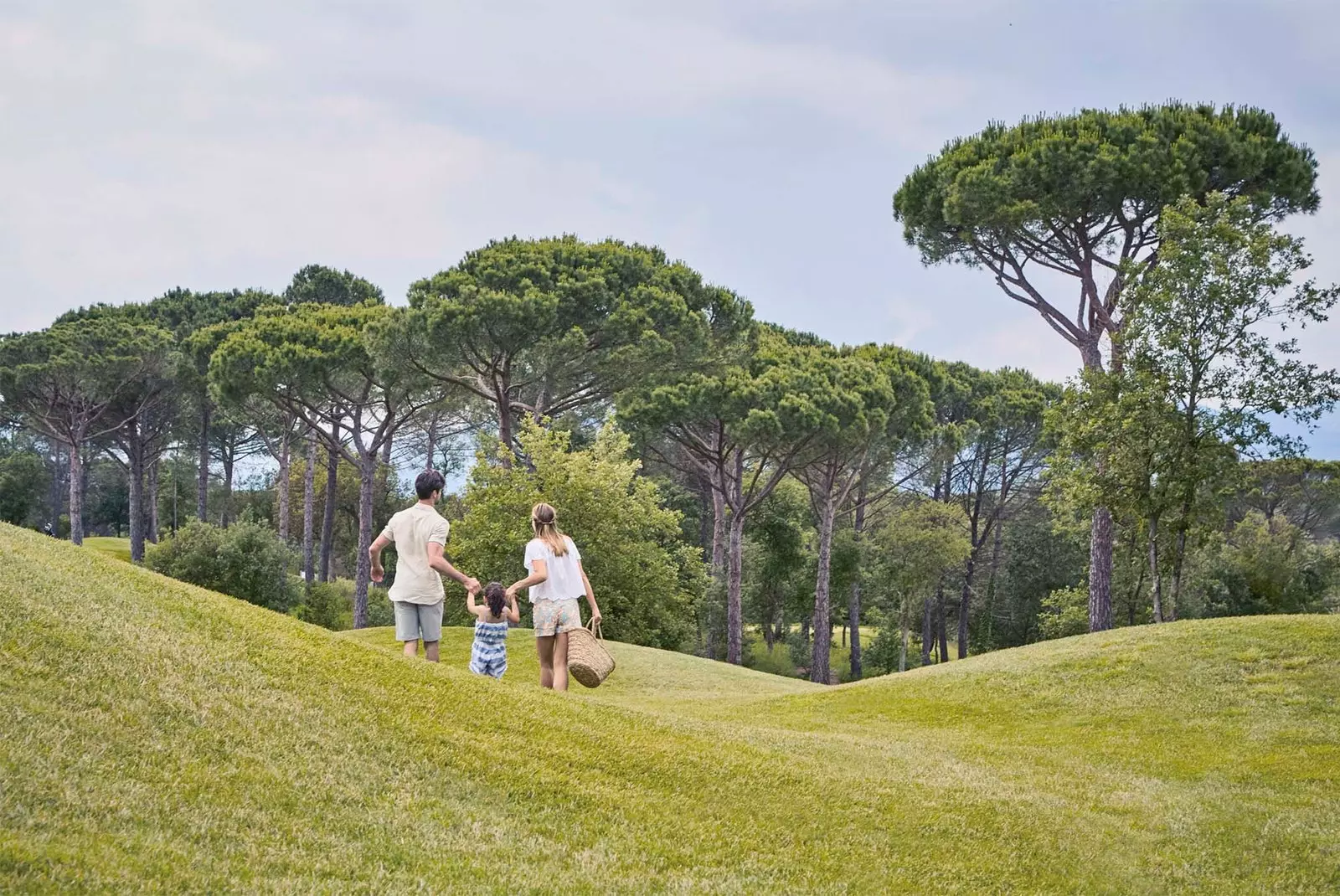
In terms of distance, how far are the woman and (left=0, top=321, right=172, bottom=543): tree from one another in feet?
136

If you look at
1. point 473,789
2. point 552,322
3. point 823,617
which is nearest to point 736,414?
point 552,322

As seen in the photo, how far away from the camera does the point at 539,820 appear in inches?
266

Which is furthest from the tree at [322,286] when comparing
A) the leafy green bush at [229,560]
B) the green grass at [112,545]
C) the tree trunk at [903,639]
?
the tree trunk at [903,639]

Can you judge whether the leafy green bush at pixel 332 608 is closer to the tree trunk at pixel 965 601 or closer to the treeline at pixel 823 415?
the treeline at pixel 823 415

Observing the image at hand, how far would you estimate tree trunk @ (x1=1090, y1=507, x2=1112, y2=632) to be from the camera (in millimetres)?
27422

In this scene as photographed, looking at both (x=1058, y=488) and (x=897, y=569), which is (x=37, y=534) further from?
(x=897, y=569)

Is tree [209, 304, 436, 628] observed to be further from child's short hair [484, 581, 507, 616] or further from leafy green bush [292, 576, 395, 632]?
child's short hair [484, 581, 507, 616]

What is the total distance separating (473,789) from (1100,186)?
1057 inches

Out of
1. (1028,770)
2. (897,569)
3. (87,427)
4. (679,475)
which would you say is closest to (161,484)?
(87,427)

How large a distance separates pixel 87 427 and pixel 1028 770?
50487 millimetres

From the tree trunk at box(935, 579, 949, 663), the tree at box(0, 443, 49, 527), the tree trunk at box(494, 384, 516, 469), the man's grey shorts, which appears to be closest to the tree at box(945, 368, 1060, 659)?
the tree trunk at box(935, 579, 949, 663)

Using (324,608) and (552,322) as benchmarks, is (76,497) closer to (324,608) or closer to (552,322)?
(324,608)

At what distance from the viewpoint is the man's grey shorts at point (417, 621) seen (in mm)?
11430

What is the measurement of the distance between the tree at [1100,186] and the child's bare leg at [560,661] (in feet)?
65.4
